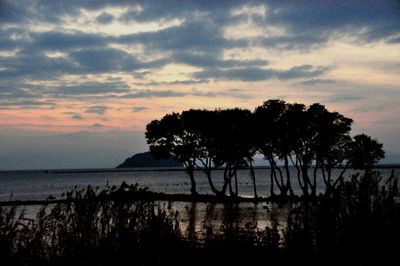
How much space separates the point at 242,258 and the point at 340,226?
8.02ft

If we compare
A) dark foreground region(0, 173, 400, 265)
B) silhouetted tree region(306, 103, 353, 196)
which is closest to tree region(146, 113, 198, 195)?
silhouetted tree region(306, 103, 353, 196)

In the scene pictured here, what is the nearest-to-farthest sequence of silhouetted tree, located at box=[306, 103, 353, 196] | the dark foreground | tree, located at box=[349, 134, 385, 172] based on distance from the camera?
the dark foreground
silhouetted tree, located at box=[306, 103, 353, 196]
tree, located at box=[349, 134, 385, 172]

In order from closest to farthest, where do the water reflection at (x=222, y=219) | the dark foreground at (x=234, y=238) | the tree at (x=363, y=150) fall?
1. the dark foreground at (x=234, y=238)
2. the water reflection at (x=222, y=219)
3. the tree at (x=363, y=150)

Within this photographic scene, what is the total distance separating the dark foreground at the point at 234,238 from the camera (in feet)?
33.7

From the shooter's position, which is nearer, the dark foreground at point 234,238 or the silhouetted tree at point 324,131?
the dark foreground at point 234,238

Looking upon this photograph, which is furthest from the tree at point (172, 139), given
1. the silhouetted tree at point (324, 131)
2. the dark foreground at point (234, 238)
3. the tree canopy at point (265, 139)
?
the dark foreground at point (234, 238)

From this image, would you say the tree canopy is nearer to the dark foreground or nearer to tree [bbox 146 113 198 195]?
tree [bbox 146 113 198 195]

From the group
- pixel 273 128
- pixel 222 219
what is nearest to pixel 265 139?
pixel 273 128

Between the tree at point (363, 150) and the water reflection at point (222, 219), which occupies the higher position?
the tree at point (363, 150)

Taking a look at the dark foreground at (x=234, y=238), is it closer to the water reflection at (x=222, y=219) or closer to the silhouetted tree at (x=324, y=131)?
the water reflection at (x=222, y=219)

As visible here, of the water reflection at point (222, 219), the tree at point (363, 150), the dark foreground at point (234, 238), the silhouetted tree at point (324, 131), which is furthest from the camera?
the tree at point (363, 150)

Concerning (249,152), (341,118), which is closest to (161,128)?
(249,152)

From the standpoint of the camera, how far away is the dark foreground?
33.7 ft

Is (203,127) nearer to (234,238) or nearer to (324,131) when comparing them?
(324,131)
